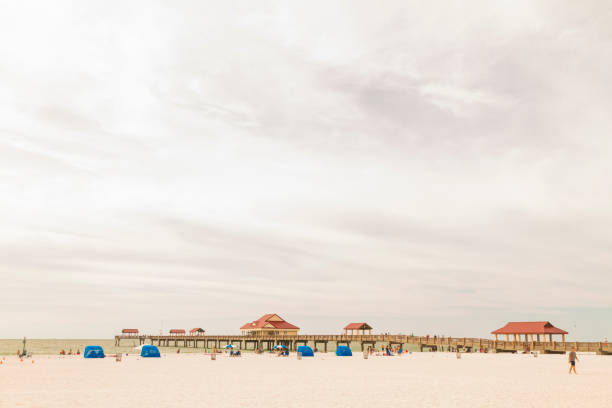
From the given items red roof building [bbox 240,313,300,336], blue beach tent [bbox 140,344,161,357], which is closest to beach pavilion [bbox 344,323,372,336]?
red roof building [bbox 240,313,300,336]

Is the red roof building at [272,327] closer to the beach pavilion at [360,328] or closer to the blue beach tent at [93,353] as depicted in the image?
the beach pavilion at [360,328]

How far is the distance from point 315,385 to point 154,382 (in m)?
7.46

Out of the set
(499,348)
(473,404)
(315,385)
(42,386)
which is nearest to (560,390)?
(473,404)

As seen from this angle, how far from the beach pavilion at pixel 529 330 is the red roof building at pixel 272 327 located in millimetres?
39922

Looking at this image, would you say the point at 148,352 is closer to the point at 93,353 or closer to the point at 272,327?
the point at 93,353

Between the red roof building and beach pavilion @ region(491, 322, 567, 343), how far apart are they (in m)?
39.9

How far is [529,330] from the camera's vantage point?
63.3 m

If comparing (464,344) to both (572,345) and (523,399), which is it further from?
(523,399)

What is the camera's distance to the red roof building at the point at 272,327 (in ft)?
307

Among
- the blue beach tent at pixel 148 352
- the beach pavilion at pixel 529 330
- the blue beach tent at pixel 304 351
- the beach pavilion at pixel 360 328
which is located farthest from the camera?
the beach pavilion at pixel 360 328

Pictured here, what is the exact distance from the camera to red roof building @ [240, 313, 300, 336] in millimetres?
93500

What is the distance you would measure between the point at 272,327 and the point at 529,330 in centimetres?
4604

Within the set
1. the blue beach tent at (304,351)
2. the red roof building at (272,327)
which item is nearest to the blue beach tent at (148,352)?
the blue beach tent at (304,351)

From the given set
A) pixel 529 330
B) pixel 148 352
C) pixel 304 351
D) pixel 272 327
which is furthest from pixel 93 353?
pixel 529 330
